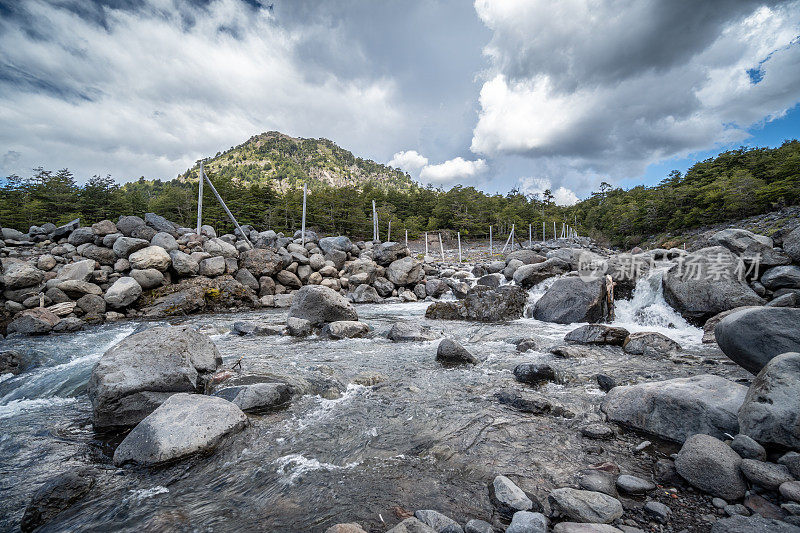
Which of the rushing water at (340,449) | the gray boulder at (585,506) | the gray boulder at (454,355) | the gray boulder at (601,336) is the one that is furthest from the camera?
the gray boulder at (601,336)

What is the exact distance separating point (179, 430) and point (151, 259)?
44.5ft

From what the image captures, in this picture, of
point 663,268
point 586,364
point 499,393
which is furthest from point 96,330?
point 663,268

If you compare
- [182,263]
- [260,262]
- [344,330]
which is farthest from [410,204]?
[344,330]

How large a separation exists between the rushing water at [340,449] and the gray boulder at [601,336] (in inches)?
35.1

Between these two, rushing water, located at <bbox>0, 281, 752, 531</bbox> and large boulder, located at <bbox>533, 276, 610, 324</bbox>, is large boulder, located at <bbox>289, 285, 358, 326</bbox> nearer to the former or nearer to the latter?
rushing water, located at <bbox>0, 281, 752, 531</bbox>

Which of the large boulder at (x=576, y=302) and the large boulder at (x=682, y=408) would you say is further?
the large boulder at (x=576, y=302)

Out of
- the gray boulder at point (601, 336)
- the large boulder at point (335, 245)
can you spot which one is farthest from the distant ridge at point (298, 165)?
the gray boulder at point (601, 336)

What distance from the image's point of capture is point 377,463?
360cm

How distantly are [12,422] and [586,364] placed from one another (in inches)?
408

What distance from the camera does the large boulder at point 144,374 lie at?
4.59 metres

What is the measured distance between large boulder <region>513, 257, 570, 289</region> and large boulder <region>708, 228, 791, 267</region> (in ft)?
19.4

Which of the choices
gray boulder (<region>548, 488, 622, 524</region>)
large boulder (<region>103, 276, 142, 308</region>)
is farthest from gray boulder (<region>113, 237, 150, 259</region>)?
gray boulder (<region>548, 488, 622, 524</region>)

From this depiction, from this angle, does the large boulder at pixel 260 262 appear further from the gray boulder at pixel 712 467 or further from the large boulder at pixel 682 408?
the gray boulder at pixel 712 467

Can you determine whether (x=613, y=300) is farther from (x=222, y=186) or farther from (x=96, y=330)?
(x=222, y=186)
